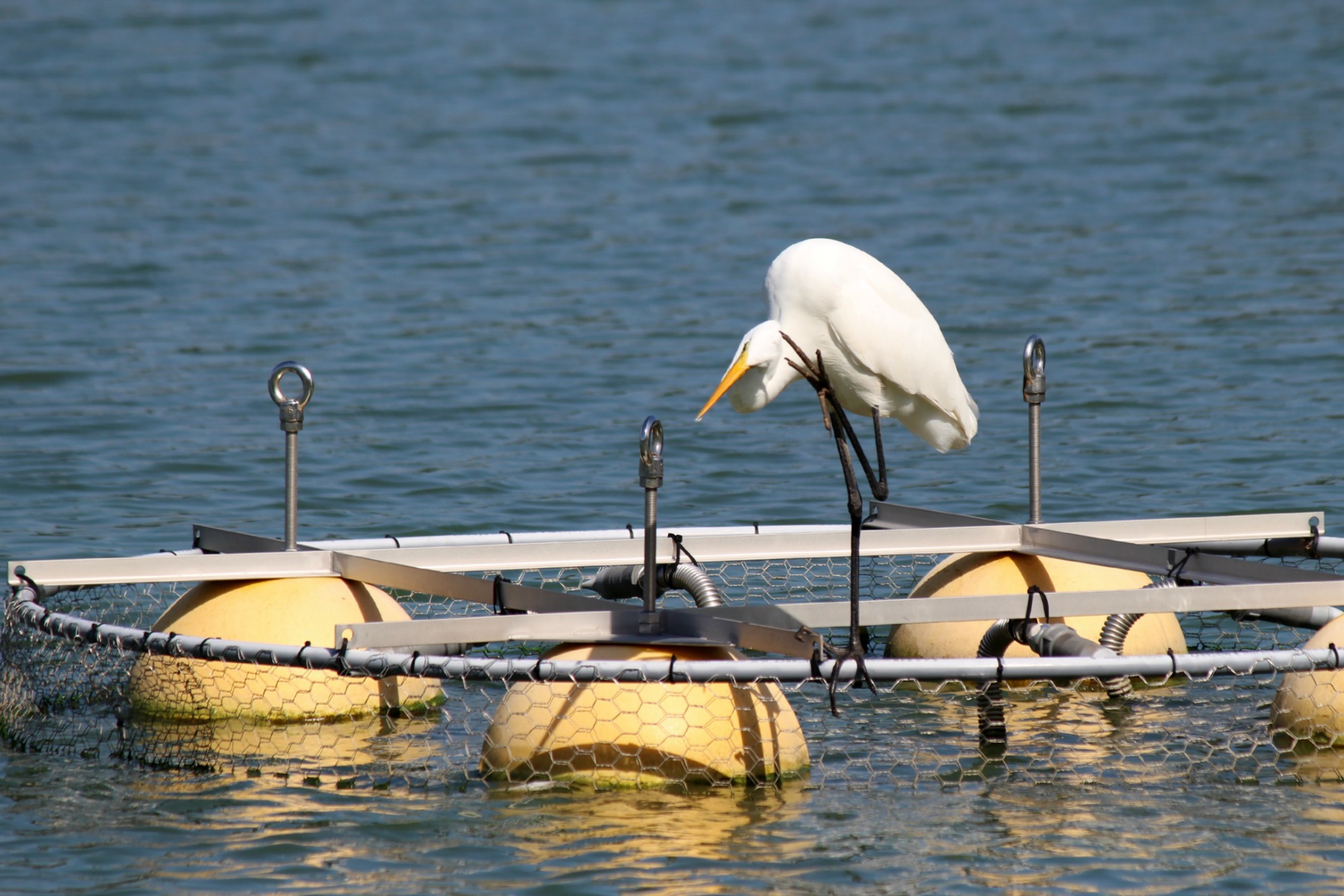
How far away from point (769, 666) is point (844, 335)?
59.0 inches

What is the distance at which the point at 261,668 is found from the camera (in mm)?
7289

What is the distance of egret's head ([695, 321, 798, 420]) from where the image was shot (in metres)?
6.67

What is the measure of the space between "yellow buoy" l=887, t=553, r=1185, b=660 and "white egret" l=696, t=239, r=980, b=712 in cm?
109

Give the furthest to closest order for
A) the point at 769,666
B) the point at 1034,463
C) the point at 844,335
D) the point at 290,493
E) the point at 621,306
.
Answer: the point at 621,306
the point at 1034,463
the point at 290,493
the point at 844,335
the point at 769,666

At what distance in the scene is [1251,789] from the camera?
20.8 ft

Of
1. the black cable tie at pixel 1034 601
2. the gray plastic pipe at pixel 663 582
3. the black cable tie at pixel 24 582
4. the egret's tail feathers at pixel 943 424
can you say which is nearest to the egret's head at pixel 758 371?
the egret's tail feathers at pixel 943 424

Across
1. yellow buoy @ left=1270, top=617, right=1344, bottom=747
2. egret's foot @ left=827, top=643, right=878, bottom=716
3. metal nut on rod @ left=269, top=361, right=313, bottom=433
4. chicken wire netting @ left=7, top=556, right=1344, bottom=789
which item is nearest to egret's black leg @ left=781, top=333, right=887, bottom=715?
egret's foot @ left=827, top=643, right=878, bottom=716

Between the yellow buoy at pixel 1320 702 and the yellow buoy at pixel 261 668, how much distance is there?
356 cm

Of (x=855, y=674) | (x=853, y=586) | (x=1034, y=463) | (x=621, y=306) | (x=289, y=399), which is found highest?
(x=621, y=306)

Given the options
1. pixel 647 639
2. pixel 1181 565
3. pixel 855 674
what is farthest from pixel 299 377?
pixel 1181 565

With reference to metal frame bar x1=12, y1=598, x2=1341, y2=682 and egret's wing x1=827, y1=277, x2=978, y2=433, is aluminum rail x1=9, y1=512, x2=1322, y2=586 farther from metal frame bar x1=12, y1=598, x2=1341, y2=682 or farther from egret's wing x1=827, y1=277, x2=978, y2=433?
metal frame bar x1=12, y1=598, x2=1341, y2=682

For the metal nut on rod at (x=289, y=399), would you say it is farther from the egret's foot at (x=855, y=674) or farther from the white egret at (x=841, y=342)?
the egret's foot at (x=855, y=674)

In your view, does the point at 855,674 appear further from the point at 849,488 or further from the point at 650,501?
the point at 650,501

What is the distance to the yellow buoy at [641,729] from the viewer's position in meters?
6.14
